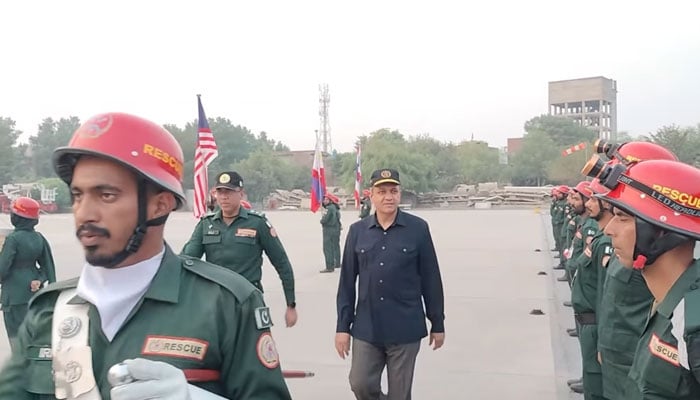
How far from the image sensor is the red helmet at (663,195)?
2342mm

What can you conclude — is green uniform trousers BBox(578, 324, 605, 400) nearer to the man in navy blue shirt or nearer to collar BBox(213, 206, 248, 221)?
the man in navy blue shirt

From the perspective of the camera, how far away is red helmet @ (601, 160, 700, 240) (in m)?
2.34

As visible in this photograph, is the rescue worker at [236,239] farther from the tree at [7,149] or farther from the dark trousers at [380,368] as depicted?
the tree at [7,149]

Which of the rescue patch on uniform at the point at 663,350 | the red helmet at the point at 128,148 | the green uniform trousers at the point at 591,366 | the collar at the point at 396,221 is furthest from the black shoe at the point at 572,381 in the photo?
the red helmet at the point at 128,148

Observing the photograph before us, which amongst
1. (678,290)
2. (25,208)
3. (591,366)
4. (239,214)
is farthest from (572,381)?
(25,208)

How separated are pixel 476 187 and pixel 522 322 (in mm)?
55731

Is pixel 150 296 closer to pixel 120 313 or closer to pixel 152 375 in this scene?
pixel 120 313

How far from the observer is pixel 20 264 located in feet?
22.0

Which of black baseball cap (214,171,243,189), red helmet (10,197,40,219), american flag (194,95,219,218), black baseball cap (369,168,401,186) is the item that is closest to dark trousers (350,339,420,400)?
black baseball cap (369,168,401,186)

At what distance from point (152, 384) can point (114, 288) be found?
0.40m

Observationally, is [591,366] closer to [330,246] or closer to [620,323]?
[620,323]

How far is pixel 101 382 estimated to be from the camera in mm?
1623

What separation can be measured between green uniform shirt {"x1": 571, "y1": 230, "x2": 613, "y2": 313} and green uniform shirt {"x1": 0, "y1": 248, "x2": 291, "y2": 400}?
347cm

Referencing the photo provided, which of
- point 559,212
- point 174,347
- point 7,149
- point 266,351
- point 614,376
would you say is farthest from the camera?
point 7,149
